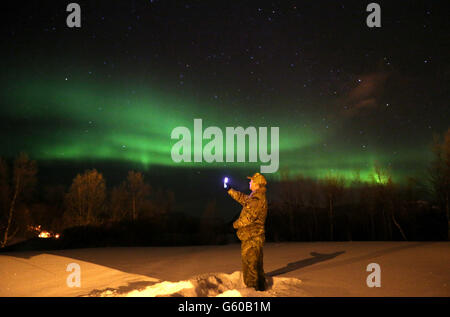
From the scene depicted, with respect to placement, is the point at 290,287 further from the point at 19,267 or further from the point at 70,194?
the point at 70,194

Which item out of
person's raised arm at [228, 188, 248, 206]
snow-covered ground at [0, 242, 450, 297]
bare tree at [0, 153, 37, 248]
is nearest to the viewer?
snow-covered ground at [0, 242, 450, 297]

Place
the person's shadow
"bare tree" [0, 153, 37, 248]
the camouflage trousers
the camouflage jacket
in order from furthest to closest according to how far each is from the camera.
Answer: "bare tree" [0, 153, 37, 248], the person's shadow, the camouflage jacket, the camouflage trousers

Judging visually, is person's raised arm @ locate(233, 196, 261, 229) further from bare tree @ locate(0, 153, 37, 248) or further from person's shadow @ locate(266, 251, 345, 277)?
bare tree @ locate(0, 153, 37, 248)

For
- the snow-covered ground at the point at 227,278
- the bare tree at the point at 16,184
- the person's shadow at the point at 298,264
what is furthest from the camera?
the bare tree at the point at 16,184

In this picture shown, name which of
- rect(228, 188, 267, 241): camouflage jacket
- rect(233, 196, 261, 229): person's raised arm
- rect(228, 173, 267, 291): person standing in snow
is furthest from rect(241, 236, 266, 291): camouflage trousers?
rect(233, 196, 261, 229): person's raised arm

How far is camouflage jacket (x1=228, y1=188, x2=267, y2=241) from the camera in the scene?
7703 mm

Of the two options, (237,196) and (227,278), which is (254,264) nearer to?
(227,278)

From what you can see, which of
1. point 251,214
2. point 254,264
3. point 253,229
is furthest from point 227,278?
point 251,214

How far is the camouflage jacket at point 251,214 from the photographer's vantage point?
7703 mm

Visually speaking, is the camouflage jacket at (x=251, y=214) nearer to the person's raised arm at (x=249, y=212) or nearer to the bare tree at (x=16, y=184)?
the person's raised arm at (x=249, y=212)

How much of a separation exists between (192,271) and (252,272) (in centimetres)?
398

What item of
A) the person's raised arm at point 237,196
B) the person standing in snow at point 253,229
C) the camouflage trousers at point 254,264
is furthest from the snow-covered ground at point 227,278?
the person's raised arm at point 237,196
